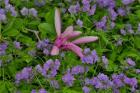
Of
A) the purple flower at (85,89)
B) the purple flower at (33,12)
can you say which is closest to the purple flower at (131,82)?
the purple flower at (85,89)

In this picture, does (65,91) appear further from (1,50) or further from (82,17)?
(82,17)

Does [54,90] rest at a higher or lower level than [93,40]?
lower

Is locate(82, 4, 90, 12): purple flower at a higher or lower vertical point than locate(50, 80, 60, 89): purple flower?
higher

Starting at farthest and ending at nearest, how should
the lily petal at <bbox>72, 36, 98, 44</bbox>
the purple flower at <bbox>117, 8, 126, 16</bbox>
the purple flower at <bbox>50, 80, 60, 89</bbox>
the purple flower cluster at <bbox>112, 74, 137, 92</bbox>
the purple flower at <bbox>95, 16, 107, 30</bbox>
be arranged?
the purple flower at <bbox>117, 8, 126, 16</bbox> → the purple flower at <bbox>95, 16, 107, 30</bbox> → the lily petal at <bbox>72, 36, 98, 44</bbox> → the purple flower cluster at <bbox>112, 74, 137, 92</bbox> → the purple flower at <bbox>50, 80, 60, 89</bbox>

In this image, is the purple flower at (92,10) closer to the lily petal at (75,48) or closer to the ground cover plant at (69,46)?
the ground cover plant at (69,46)

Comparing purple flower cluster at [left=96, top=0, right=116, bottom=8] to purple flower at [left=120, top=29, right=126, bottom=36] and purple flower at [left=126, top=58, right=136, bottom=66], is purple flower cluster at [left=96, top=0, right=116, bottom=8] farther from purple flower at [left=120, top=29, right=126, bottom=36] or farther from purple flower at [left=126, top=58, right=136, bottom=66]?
purple flower at [left=126, top=58, right=136, bottom=66]

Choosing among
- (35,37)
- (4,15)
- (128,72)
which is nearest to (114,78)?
(128,72)

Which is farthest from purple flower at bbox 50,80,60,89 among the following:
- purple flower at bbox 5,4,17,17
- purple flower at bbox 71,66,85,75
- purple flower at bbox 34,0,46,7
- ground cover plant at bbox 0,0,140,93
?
purple flower at bbox 34,0,46,7

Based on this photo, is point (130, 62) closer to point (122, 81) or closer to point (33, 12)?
point (122, 81)
